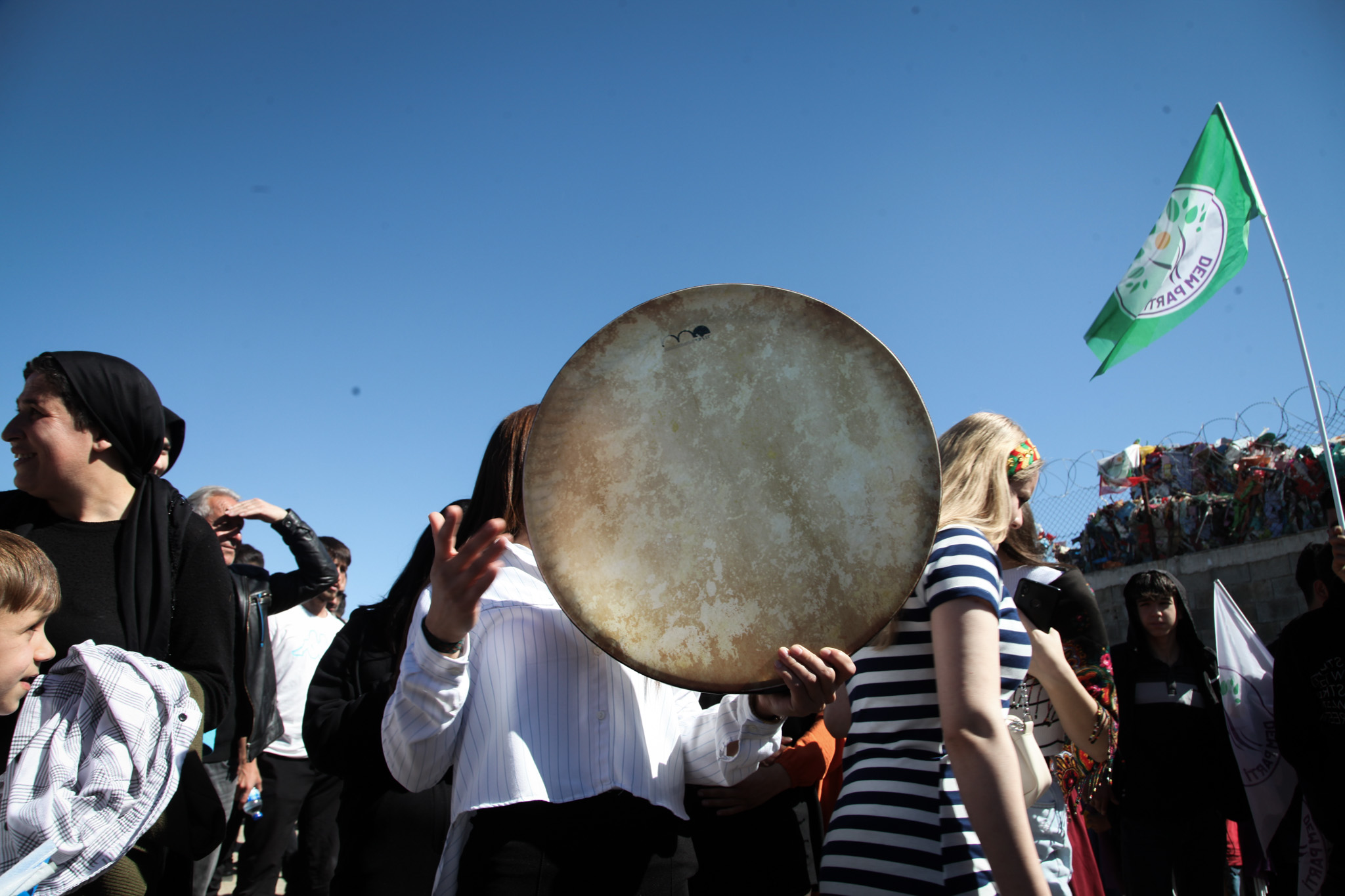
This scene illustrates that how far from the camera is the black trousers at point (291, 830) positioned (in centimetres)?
299

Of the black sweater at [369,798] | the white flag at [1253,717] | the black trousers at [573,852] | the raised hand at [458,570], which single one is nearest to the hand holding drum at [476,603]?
the raised hand at [458,570]

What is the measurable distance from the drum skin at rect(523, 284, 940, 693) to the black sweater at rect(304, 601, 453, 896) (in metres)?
0.78

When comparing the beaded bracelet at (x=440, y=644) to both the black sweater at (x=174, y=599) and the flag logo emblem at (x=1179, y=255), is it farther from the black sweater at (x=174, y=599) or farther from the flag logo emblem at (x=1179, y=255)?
the flag logo emblem at (x=1179, y=255)

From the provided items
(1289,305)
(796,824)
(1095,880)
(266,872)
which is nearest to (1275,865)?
(1095,880)

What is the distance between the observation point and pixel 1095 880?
195cm

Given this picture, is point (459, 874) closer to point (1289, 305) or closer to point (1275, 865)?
point (1275, 865)

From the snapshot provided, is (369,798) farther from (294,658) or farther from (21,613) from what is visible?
(294,658)

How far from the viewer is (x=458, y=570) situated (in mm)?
1074

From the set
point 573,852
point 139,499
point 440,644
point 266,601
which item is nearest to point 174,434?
point 139,499

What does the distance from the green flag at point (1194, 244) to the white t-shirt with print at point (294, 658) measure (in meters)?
5.30

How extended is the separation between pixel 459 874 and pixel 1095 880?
164cm

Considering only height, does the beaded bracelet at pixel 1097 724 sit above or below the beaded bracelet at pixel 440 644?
below

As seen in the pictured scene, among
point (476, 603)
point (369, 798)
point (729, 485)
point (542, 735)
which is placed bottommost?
point (369, 798)

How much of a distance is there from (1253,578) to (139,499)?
757cm
